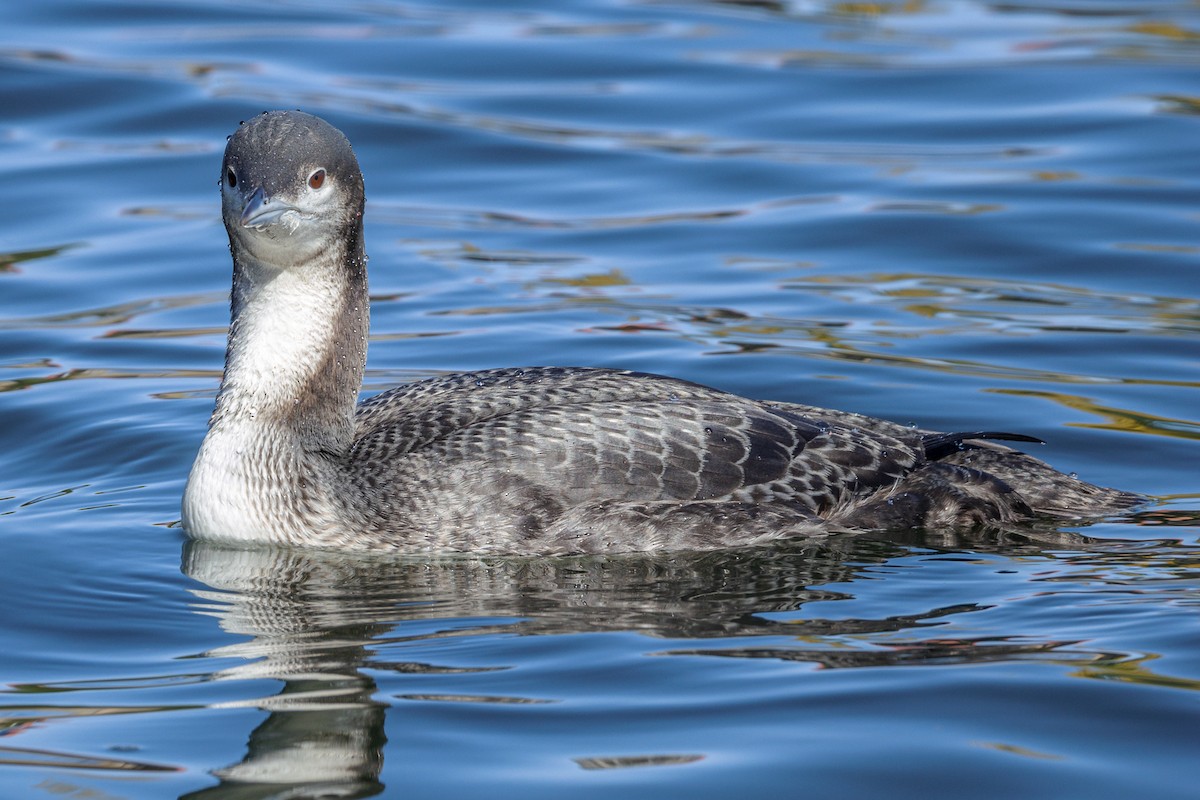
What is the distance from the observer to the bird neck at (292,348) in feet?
25.0

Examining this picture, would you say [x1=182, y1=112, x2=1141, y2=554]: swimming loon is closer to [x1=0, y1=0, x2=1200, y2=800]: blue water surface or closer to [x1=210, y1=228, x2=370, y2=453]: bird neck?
[x1=210, y1=228, x2=370, y2=453]: bird neck

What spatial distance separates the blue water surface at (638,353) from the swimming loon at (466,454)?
0.16 metres

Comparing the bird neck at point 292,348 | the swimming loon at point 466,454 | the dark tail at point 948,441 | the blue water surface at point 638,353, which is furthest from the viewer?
the dark tail at point 948,441

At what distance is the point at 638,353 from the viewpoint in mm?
10617

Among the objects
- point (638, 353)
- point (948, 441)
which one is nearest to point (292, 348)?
point (948, 441)

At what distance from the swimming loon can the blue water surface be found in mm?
155

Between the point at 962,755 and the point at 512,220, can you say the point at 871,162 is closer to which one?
the point at 512,220

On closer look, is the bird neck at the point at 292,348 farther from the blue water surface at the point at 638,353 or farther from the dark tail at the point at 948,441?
the dark tail at the point at 948,441

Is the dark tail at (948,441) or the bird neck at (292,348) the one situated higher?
the bird neck at (292,348)

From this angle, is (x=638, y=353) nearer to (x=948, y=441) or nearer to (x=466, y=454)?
(x=948, y=441)

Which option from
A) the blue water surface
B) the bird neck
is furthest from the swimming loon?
the blue water surface

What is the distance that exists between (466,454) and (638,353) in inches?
128

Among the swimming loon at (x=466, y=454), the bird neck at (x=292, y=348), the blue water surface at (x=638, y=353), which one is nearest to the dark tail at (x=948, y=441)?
the swimming loon at (x=466, y=454)

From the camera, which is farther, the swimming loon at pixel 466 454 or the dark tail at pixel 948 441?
the dark tail at pixel 948 441
